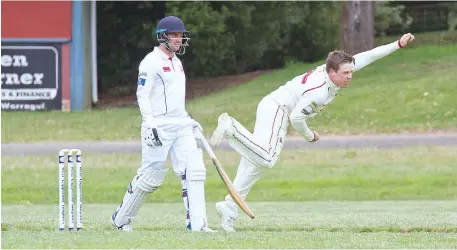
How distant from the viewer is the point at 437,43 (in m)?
36.5

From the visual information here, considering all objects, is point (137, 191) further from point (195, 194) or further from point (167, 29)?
point (167, 29)

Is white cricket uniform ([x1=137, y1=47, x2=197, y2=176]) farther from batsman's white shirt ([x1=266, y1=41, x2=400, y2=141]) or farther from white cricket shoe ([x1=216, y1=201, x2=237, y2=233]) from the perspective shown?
batsman's white shirt ([x1=266, y1=41, x2=400, y2=141])

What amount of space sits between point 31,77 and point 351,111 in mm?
8043

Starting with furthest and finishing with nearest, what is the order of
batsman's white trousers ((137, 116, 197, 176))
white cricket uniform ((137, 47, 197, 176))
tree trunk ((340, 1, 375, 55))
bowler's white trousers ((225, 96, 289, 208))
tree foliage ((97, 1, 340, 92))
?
tree foliage ((97, 1, 340, 92)) < tree trunk ((340, 1, 375, 55)) < bowler's white trousers ((225, 96, 289, 208)) < batsman's white trousers ((137, 116, 197, 176)) < white cricket uniform ((137, 47, 197, 176))

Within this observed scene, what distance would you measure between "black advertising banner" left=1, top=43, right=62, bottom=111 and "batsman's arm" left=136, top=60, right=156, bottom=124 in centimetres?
1872

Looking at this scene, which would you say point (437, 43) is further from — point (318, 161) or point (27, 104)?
point (318, 161)

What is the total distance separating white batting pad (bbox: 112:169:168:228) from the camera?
34.4 ft

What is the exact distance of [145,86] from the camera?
400 inches

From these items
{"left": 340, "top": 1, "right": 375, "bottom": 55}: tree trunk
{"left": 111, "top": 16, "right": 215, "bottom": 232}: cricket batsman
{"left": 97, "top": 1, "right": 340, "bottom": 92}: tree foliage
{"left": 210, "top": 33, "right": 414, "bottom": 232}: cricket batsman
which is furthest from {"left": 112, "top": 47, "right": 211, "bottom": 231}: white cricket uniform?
{"left": 97, "top": 1, "right": 340, "bottom": 92}: tree foliage

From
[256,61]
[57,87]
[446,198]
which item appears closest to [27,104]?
[57,87]

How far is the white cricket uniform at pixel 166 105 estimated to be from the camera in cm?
1020

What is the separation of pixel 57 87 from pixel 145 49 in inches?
182

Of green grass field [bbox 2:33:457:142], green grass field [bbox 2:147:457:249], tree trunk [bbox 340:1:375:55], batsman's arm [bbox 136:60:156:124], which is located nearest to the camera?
green grass field [bbox 2:147:457:249]

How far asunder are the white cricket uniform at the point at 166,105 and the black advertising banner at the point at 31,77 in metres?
18.6
